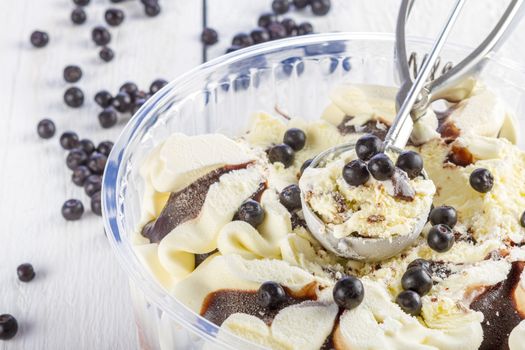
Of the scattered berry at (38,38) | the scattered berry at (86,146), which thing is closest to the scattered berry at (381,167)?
the scattered berry at (86,146)

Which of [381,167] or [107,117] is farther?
[107,117]

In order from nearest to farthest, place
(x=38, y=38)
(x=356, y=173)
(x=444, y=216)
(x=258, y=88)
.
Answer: (x=356, y=173) < (x=444, y=216) < (x=258, y=88) < (x=38, y=38)

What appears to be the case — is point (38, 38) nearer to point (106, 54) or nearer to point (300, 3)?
point (106, 54)

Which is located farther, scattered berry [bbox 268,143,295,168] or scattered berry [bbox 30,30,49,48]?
scattered berry [bbox 30,30,49,48]

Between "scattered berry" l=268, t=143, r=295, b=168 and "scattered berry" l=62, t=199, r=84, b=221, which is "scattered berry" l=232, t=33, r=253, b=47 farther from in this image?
"scattered berry" l=268, t=143, r=295, b=168

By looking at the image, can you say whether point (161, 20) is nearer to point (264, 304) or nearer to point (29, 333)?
point (29, 333)

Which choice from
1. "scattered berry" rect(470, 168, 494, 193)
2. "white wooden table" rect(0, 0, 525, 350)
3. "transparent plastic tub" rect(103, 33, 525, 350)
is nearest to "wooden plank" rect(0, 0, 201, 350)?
"white wooden table" rect(0, 0, 525, 350)

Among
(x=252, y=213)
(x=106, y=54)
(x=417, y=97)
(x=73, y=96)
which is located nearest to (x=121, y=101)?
(x=73, y=96)
